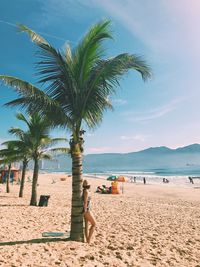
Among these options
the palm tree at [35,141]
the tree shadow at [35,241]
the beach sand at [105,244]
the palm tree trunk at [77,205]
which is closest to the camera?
the beach sand at [105,244]

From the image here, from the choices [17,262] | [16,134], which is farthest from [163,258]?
[16,134]

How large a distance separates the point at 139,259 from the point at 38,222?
17.6ft

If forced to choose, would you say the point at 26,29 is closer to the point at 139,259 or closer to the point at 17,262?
the point at 17,262

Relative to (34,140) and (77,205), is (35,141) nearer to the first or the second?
(34,140)

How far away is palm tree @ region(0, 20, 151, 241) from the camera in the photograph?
7.77 metres

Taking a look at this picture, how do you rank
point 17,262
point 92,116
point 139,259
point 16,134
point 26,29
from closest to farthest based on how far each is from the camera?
point 17,262 → point 139,259 → point 26,29 → point 92,116 → point 16,134

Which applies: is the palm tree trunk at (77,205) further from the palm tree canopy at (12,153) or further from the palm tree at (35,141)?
the palm tree canopy at (12,153)

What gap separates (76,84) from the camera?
820 centimetres

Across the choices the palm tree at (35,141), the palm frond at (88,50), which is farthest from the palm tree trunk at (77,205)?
the palm tree at (35,141)

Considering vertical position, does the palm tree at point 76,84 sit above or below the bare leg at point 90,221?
above

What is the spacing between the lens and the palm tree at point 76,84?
7766mm

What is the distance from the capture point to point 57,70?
8.30 meters

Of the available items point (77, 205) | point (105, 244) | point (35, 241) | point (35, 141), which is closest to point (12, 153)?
point (35, 141)

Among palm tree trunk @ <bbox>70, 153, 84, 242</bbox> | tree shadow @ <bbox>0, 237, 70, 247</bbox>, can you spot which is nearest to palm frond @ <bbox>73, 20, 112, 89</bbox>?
palm tree trunk @ <bbox>70, 153, 84, 242</bbox>
